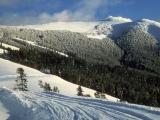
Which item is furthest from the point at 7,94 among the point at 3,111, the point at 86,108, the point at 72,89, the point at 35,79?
the point at 35,79

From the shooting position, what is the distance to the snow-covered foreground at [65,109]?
32.5 meters

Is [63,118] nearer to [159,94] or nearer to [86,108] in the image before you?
[86,108]

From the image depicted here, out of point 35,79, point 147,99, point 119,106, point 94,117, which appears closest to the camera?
point 94,117

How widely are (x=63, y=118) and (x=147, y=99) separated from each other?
12382 centimetres

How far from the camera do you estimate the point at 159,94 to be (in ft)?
534

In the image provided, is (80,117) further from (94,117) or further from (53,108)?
(53,108)

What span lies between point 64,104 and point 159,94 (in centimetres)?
12713

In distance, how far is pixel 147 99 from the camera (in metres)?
155

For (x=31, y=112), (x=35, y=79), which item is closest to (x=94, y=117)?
(x=31, y=112)

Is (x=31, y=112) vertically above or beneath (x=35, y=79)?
above

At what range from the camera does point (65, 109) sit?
3656 cm

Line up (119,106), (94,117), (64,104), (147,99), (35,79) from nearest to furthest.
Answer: (94,117)
(119,106)
(64,104)
(147,99)
(35,79)

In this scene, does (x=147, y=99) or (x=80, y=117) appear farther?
(x=147, y=99)

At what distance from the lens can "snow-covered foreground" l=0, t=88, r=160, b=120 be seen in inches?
1279
